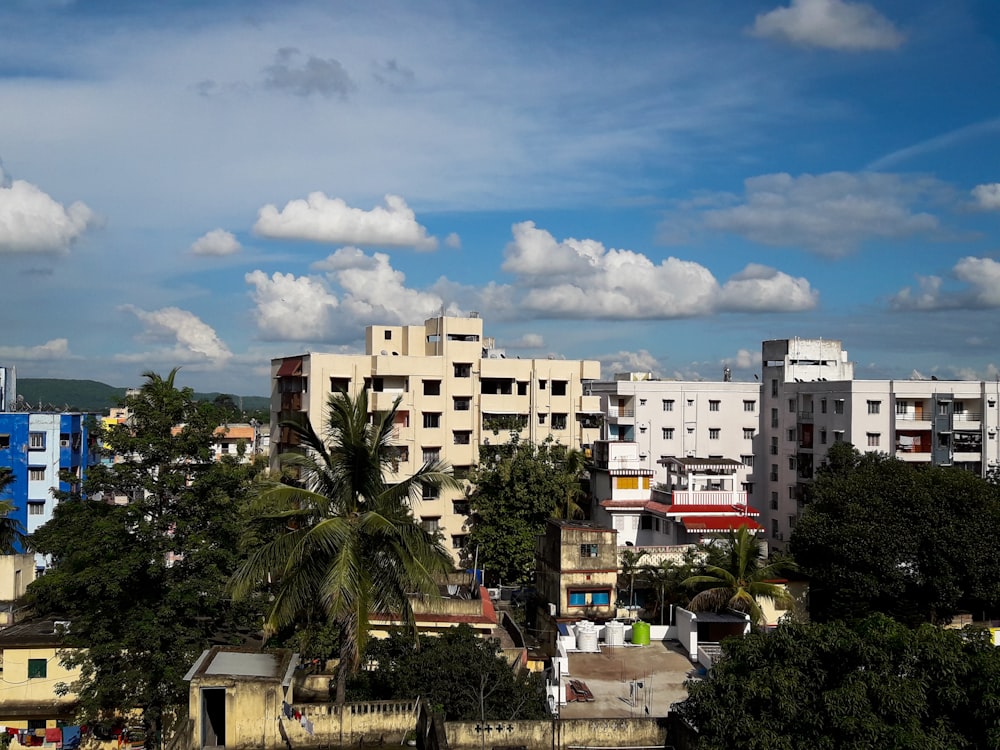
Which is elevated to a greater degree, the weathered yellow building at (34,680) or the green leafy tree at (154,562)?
the green leafy tree at (154,562)

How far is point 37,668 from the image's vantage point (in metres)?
26.4

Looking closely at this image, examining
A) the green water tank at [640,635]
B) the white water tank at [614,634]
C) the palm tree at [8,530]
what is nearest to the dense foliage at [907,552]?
the green water tank at [640,635]

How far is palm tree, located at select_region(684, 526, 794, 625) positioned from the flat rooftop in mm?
2189

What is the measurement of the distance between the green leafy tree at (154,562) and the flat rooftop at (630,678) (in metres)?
9.28

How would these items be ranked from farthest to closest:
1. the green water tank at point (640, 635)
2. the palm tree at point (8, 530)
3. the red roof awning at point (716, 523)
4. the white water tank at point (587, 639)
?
1. the palm tree at point (8, 530)
2. the red roof awning at point (716, 523)
3. the green water tank at point (640, 635)
4. the white water tank at point (587, 639)

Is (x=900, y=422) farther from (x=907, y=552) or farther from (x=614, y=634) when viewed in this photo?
(x=614, y=634)

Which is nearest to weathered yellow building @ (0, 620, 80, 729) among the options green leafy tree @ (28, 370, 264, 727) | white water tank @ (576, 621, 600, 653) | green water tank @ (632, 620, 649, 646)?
green leafy tree @ (28, 370, 264, 727)

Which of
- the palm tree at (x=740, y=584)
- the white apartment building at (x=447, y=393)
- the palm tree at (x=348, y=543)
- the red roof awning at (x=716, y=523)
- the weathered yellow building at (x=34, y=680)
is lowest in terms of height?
the weathered yellow building at (x=34, y=680)

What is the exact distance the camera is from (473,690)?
1834 cm

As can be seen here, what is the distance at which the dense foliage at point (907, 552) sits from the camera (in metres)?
32.9

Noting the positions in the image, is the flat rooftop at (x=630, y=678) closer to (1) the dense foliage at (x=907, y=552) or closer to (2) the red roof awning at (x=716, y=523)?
(1) the dense foliage at (x=907, y=552)

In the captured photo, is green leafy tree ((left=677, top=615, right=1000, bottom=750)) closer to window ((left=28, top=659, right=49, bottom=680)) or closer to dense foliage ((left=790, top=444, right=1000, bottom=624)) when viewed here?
dense foliage ((left=790, top=444, right=1000, bottom=624))

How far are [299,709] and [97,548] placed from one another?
816 centimetres

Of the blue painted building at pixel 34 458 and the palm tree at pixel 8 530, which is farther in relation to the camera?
the blue painted building at pixel 34 458
